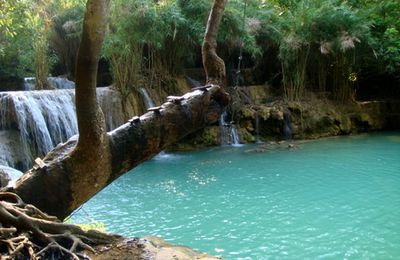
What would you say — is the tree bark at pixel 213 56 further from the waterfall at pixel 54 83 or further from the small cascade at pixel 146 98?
the waterfall at pixel 54 83

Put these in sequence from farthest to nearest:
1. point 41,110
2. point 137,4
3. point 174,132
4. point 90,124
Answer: point 137,4 → point 41,110 → point 174,132 → point 90,124

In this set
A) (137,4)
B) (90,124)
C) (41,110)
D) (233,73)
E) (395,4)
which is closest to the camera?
(90,124)

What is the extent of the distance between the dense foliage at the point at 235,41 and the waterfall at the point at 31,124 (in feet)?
7.83

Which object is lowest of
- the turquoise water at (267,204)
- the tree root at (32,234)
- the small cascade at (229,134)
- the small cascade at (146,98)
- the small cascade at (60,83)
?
the turquoise water at (267,204)

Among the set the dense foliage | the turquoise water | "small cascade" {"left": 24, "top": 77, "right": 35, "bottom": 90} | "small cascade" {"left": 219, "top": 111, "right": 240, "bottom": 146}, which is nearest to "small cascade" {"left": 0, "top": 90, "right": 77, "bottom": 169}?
the turquoise water

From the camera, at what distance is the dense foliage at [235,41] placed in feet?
39.2

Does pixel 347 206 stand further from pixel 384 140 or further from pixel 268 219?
pixel 384 140

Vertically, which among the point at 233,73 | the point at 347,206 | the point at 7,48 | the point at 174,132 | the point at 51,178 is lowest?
the point at 347,206

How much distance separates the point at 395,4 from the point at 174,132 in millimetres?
13654

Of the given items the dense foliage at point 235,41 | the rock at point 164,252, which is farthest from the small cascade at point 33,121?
the rock at point 164,252

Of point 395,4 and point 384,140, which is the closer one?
point 384,140

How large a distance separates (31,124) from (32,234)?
6.91m

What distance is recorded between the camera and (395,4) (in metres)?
14.0

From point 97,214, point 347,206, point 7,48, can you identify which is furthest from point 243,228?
point 7,48
